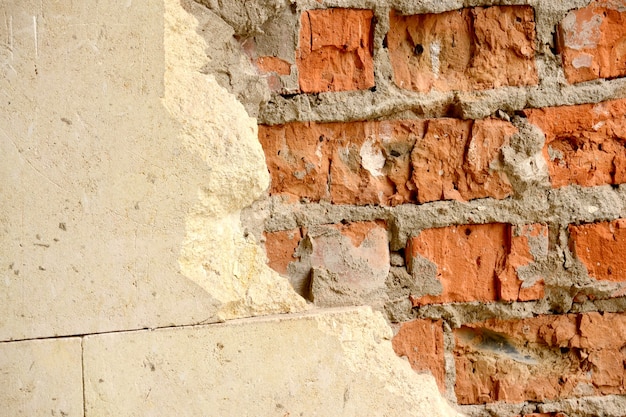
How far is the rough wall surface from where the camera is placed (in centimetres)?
71

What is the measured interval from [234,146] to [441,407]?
16.8 inches

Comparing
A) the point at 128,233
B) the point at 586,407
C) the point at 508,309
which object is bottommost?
the point at 586,407

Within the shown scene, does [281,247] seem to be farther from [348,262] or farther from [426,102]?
[426,102]

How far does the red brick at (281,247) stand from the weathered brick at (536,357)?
→ 0.82 feet

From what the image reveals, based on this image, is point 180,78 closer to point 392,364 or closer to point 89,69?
point 89,69

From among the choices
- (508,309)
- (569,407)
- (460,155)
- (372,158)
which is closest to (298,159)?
(372,158)

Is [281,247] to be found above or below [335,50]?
below

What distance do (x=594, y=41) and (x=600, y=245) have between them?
0.27 metres

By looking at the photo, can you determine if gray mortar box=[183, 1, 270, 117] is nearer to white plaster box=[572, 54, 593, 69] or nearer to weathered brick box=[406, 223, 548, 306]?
weathered brick box=[406, 223, 548, 306]

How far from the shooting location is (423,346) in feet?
2.77

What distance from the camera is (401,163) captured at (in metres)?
0.85

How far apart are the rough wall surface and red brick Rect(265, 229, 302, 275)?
7 cm

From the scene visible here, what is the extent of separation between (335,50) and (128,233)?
1.15 ft

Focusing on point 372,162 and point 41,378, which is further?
point 372,162
